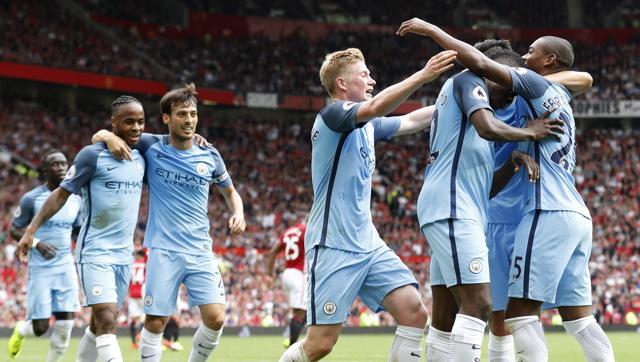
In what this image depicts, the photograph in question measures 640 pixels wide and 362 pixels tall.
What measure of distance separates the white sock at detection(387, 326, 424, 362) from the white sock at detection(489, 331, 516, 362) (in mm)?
609

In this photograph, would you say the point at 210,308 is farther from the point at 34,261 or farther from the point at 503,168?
the point at 34,261

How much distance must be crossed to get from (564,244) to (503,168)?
0.71 metres

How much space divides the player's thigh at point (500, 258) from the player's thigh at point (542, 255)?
0.93ft

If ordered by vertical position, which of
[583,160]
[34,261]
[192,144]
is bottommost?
[34,261]

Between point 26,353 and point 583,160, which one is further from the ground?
point 583,160

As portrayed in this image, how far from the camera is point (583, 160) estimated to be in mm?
40406

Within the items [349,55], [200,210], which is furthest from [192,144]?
[349,55]

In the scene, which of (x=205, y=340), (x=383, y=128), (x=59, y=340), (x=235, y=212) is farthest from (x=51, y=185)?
(x=383, y=128)

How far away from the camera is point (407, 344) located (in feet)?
23.0

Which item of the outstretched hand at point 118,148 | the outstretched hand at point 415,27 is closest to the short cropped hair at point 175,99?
the outstretched hand at point 118,148

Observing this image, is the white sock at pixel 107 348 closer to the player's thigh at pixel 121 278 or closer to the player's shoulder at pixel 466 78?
the player's thigh at pixel 121 278

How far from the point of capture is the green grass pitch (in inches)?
638

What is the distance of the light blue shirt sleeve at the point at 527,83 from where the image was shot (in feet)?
21.9

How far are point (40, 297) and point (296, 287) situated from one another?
19.0ft
